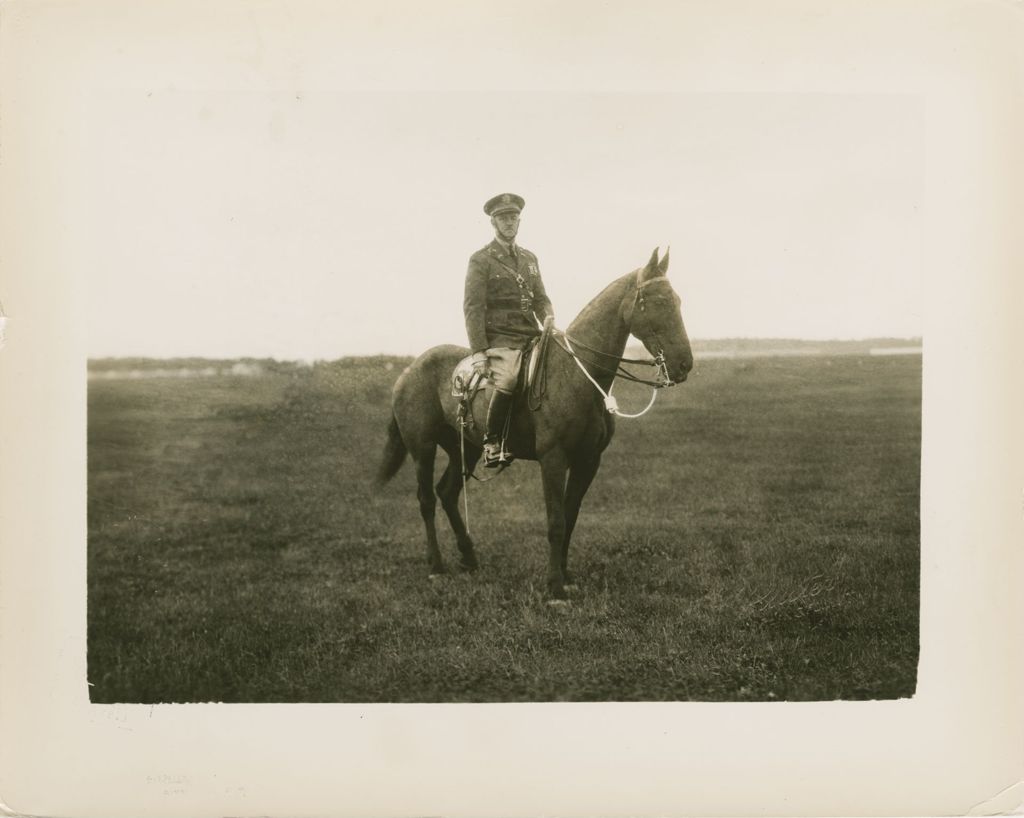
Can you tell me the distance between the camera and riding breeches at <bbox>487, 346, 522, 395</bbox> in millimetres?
3971

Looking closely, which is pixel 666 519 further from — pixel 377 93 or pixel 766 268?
pixel 377 93

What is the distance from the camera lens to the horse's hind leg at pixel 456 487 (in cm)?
407

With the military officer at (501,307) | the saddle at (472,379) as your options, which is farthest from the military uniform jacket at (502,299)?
the saddle at (472,379)

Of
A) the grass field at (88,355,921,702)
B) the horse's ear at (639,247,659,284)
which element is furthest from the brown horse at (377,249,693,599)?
the grass field at (88,355,921,702)

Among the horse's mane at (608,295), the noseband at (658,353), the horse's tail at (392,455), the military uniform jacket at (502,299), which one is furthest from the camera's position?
the horse's tail at (392,455)

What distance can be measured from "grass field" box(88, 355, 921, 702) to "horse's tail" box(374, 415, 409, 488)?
2.8 inches

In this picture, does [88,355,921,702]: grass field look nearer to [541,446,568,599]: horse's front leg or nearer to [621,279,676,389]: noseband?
[541,446,568,599]: horse's front leg

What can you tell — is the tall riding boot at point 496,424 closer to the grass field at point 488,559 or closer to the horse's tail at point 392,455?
the grass field at point 488,559

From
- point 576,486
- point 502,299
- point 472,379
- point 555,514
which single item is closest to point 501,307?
point 502,299

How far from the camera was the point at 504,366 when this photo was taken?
3992 mm

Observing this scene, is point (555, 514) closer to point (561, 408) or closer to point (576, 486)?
point (576, 486)

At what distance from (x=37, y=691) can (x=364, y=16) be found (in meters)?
4.45

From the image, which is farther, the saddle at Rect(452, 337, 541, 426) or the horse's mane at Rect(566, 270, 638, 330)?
the saddle at Rect(452, 337, 541, 426)

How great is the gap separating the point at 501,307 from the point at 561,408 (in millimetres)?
756
